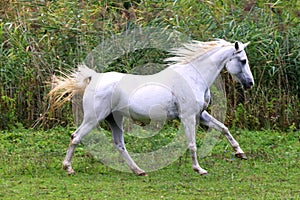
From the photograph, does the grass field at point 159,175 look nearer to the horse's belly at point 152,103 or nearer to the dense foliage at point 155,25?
the horse's belly at point 152,103

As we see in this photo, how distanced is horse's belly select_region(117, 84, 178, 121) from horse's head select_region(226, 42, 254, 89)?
830mm

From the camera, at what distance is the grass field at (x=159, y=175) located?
22.8 feet

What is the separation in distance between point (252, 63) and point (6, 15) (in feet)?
14.1

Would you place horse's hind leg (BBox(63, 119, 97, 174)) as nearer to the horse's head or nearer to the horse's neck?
the horse's neck

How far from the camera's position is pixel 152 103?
8.02 meters

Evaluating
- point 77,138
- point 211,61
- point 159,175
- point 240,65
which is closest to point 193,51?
point 211,61

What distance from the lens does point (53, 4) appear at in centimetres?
1174

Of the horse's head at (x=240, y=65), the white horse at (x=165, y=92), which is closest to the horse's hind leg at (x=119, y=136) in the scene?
the white horse at (x=165, y=92)

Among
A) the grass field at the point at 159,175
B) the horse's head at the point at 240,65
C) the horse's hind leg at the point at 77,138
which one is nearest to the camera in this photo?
the grass field at the point at 159,175

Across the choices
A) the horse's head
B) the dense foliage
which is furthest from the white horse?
the dense foliage

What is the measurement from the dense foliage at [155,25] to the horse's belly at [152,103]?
3.02 metres

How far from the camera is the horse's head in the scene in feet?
27.0

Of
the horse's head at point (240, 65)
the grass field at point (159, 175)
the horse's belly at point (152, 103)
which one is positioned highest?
the horse's head at point (240, 65)

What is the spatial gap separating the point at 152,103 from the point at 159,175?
82 cm
